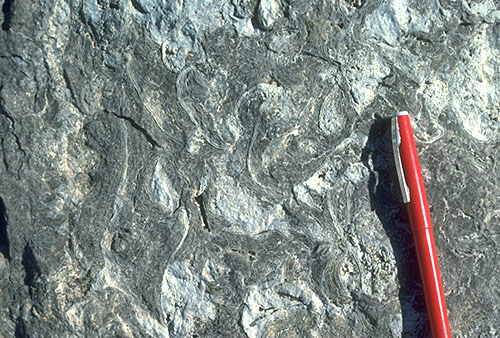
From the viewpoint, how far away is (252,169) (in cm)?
86

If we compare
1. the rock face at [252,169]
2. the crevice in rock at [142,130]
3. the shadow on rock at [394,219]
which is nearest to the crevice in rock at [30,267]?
the rock face at [252,169]

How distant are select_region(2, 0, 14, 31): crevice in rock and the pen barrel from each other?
454 mm

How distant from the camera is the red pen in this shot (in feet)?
2.75

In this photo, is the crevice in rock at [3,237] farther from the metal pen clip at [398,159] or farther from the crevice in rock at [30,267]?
the metal pen clip at [398,159]

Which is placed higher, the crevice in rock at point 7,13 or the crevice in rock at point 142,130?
the crevice in rock at point 7,13

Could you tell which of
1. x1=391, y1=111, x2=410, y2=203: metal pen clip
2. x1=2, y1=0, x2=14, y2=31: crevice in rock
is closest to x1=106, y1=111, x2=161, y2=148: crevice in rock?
x1=2, y1=0, x2=14, y2=31: crevice in rock

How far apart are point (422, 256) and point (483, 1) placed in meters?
0.30

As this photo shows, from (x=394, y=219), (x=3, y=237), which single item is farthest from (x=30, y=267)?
(x=394, y=219)

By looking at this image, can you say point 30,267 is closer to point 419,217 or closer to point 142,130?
point 142,130

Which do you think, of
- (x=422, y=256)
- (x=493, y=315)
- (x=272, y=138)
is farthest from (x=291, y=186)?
(x=493, y=315)

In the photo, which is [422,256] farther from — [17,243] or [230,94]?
[17,243]

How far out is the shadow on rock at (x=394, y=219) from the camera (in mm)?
863

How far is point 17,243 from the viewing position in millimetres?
853

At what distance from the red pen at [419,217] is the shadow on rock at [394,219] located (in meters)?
0.02
